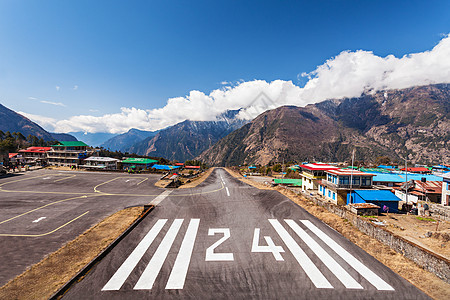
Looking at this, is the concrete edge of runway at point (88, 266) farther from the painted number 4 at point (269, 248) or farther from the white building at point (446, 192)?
the white building at point (446, 192)

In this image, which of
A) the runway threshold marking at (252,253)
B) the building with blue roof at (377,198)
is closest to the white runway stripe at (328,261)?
the runway threshold marking at (252,253)

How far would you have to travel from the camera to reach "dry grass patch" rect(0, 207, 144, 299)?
1173 cm

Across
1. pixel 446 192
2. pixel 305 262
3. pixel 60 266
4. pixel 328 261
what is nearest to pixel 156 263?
pixel 60 266

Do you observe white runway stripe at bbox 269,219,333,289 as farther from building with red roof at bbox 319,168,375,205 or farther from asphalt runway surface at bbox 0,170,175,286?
building with red roof at bbox 319,168,375,205

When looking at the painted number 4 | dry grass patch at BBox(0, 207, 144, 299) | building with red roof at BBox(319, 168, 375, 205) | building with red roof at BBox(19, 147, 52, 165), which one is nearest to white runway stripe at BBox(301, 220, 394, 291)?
the painted number 4

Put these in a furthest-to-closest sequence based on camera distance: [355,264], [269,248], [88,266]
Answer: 1. [269,248]
2. [355,264]
3. [88,266]

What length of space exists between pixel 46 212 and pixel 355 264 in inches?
1481

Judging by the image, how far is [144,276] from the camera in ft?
44.1

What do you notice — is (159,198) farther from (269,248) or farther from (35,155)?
(35,155)

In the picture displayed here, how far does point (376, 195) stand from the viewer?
123ft

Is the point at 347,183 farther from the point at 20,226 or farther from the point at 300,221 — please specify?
the point at 20,226

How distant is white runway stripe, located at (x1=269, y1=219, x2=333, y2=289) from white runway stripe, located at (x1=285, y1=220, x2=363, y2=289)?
113 centimetres

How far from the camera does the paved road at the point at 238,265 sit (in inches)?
478

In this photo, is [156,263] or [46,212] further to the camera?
[46,212]
